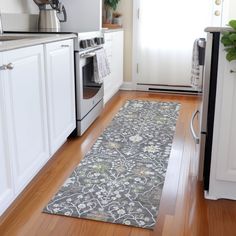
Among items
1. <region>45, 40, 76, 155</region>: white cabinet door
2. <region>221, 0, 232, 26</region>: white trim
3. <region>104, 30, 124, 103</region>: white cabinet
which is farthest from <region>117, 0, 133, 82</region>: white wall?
<region>45, 40, 76, 155</region>: white cabinet door

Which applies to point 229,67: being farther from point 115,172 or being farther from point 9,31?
point 9,31

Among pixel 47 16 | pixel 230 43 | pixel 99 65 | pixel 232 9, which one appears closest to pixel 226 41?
pixel 230 43

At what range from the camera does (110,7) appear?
4219 mm

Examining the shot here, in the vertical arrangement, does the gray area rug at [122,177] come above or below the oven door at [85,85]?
below

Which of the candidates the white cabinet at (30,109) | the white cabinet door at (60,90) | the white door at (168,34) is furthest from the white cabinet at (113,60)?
the white cabinet at (30,109)

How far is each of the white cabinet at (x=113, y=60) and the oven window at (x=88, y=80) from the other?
588 mm

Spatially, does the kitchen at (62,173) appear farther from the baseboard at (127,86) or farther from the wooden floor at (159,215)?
the baseboard at (127,86)

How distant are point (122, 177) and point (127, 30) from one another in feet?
9.29

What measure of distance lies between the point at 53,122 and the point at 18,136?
501mm

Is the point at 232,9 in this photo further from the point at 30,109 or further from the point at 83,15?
the point at 30,109

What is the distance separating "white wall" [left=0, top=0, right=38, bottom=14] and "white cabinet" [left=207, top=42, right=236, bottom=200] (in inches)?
73.9

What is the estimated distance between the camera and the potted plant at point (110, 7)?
4.12m

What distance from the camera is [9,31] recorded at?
8.59 feet

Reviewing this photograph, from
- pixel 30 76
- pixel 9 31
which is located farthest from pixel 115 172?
pixel 9 31
